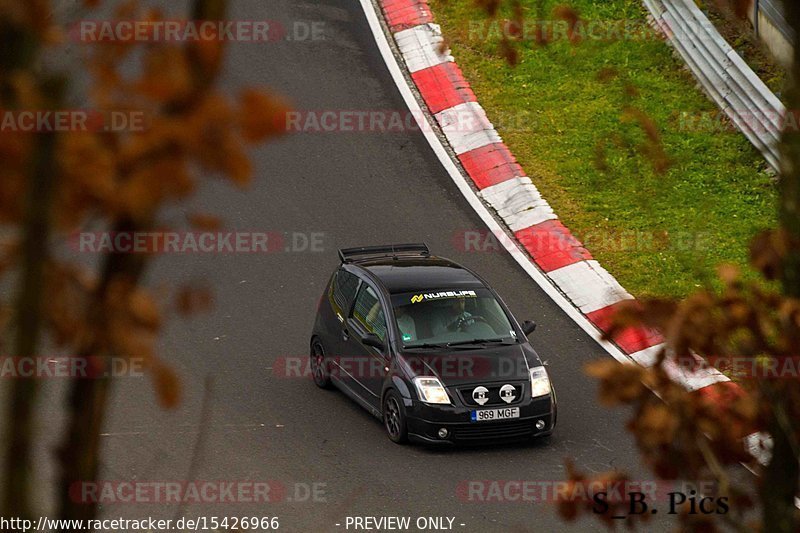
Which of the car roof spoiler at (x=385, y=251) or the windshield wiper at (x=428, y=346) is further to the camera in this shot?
the car roof spoiler at (x=385, y=251)

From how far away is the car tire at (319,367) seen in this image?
12.5 m

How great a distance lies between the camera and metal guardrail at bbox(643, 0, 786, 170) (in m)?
15.4

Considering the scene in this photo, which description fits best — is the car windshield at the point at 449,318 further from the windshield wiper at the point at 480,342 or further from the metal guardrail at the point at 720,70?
the metal guardrail at the point at 720,70

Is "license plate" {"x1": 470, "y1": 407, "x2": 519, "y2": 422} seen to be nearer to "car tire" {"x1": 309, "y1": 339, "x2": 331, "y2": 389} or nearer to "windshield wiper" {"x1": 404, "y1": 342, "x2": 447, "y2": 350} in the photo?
"windshield wiper" {"x1": 404, "y1": 342, "x2": 447, "y2": 350}

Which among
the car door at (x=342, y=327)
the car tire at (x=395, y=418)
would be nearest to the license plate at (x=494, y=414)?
the car tire at (x=395, y=418)

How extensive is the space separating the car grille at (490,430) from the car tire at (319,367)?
6.59 ft

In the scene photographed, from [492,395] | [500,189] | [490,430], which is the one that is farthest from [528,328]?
[500,189]

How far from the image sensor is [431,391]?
11023 millimetres

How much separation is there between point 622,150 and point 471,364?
5.66 m

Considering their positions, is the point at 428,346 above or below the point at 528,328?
below

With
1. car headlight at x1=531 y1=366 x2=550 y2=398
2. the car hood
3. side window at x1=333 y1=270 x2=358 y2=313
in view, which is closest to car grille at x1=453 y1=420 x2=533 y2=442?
car headlight at x1=531 y1=366 x2=550 y2=398

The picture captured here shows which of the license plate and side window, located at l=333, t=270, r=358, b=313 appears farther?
side window, located at l=333, t=270, r=358, b=313

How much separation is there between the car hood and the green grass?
9.47 ft

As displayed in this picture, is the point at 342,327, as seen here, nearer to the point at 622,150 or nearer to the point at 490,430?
the point at 490,430
